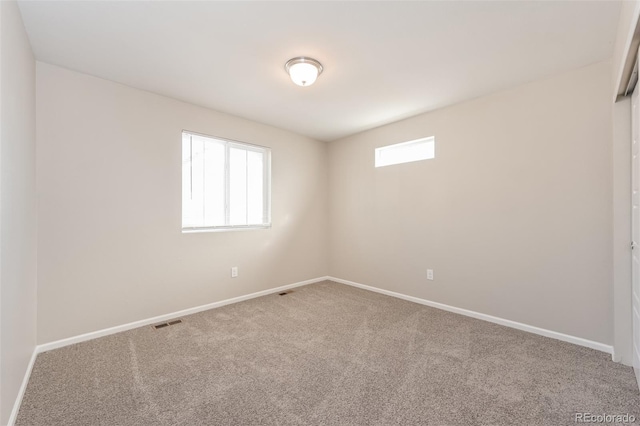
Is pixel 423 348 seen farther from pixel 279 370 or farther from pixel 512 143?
pixel 512 143

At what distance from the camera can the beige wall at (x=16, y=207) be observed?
1.43m

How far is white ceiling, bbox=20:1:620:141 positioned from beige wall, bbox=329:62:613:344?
326 millimetres

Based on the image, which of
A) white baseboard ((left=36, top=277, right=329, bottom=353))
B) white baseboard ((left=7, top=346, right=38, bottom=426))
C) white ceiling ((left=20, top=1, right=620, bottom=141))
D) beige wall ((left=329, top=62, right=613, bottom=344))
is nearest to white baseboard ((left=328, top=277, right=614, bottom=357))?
beige wall ((left=329, top=62, right=613, bottom=344))

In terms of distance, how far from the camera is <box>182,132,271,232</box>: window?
3.25 metres

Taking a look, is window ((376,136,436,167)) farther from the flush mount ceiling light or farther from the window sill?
the window sill

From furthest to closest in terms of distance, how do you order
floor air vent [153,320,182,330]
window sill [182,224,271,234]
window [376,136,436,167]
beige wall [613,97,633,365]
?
window [376,136,436,167], window sill [182,224,271,234], floor air vent [153,320,182,330], beige wall [613,97,633,365]

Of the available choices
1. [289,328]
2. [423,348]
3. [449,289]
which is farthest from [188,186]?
[449,289]

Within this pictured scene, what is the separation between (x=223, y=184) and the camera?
3555 mm

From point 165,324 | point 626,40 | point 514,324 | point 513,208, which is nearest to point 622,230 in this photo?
point 513,208

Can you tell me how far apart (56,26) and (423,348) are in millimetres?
3717

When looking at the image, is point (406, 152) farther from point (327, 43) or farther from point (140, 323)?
point (140, 323)

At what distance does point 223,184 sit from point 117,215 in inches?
47.3

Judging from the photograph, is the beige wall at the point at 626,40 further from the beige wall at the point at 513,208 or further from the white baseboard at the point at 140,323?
the white baseboard at the point at 140,323

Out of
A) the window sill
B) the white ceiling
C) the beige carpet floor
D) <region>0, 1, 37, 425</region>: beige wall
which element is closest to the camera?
<region>0, 1, 37, 425</region>: beige wall
